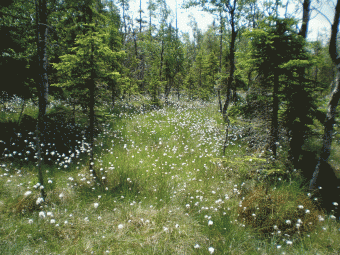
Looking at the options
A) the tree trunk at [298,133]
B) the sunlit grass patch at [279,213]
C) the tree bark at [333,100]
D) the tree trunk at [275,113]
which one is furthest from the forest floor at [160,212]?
the tree bark at [333,100]

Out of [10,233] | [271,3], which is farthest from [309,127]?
[271,3]

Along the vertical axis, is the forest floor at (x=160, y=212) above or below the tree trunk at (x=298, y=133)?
below

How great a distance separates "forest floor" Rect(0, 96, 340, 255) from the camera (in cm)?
316

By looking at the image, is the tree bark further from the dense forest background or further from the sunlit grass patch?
the sunlit grass patch

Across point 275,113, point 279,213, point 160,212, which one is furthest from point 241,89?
point 160,212

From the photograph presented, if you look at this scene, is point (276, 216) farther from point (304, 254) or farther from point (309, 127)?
point (309, 127)

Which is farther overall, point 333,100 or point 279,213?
point 333,100

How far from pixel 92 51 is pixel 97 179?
3.88m

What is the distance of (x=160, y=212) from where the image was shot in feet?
12.9

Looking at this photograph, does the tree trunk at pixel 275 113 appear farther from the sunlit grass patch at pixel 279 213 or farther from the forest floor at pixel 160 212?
the sunlit grass patch at pixel 279 213

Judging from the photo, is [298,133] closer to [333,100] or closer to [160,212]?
[333,100]

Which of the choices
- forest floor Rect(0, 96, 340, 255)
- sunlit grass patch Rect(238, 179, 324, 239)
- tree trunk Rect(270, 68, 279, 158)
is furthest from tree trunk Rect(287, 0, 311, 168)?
sunlit grass patch Rect(238, 179, 324, 239)

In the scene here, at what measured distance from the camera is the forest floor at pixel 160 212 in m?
3.16

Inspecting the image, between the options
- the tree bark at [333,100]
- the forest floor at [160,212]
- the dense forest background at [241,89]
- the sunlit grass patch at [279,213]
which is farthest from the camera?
the dense forest background at [241,89]
